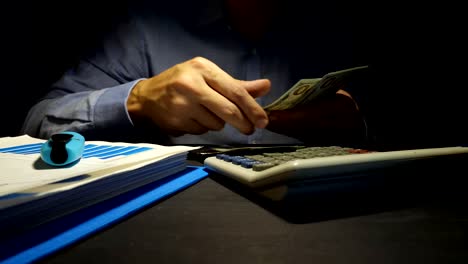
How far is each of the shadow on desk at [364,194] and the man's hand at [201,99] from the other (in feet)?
0.77

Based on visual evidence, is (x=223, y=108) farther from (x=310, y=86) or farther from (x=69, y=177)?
(x=69, y=177)

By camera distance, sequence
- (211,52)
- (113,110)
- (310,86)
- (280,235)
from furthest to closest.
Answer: (211,52), (113,110), (310,86), (280,235)

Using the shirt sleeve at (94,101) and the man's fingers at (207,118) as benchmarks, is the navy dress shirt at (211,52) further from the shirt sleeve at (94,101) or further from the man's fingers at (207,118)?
the man's fingers at (207,118)

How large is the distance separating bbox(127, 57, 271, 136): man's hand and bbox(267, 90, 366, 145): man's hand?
86 mm

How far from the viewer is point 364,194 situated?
34cm

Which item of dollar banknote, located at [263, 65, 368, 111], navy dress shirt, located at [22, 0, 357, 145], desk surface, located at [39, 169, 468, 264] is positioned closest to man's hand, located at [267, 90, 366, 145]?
dollar banknote, located at [263, 65, 368, 111]

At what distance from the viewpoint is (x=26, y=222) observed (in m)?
0.24

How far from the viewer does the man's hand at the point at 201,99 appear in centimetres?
59

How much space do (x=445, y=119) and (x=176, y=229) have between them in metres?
1.37

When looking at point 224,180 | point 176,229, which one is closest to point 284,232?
point 176,229

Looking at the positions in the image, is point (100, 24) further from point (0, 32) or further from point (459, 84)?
point (459, 84)

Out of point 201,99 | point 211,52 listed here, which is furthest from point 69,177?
point 211,52

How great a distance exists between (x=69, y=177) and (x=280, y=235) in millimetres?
184

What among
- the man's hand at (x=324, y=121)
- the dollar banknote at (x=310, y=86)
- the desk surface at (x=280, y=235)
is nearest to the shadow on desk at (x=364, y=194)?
the desk surface at (x=280, y=235)
